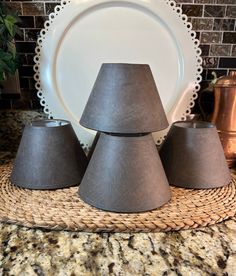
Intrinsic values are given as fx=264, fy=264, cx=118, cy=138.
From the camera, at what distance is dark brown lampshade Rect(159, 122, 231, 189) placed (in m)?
0.55

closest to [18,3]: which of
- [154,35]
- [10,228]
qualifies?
[154,35]

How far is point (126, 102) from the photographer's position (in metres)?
0.47

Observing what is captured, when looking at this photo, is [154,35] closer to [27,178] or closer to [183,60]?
[183,60]

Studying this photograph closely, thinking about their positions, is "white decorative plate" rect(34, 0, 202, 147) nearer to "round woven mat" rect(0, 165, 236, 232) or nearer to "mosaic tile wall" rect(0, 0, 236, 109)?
"mosaic tile wall" rect(0, 0, 236, 109)

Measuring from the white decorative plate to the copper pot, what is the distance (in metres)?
0.07

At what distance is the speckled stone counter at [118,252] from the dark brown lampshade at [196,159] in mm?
119

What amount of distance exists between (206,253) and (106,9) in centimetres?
60

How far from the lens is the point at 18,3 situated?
2.39 ft

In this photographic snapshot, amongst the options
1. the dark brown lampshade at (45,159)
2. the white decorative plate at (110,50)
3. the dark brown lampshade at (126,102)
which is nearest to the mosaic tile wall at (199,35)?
the white decorative plate at (110,50)

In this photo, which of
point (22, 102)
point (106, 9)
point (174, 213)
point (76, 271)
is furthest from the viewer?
point (22, 102)

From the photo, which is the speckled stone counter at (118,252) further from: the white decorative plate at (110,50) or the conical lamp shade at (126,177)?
the white decorative plate at (110,50)

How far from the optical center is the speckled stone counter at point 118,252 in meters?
0.36

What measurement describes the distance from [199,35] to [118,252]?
2.11 ft

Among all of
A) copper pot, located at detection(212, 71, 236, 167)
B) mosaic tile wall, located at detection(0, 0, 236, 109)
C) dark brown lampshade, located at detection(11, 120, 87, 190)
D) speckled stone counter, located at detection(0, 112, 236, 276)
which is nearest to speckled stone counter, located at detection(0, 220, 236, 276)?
speckled stone counter, located at detection(0, 112, 236, 276)
